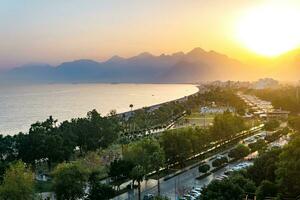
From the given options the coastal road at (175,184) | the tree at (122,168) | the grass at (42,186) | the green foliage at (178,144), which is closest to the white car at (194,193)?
the coastal road at (175,184)

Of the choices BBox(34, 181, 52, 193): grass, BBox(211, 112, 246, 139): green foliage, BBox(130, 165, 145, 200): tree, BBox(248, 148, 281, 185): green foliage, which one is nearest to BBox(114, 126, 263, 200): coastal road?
BBox(130, 165, 145, 200): tree

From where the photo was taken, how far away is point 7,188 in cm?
1460

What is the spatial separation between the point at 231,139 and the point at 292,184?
19594mm

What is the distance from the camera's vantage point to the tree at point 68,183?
53.0ft

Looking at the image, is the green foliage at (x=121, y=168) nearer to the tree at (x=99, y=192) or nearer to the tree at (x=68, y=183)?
the tree at (x=68, y=183)

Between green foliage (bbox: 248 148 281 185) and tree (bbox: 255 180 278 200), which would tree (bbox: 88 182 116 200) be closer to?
green foliage (bbox: 248 148 281 185)

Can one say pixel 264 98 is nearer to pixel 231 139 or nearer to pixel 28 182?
pixel 231 139

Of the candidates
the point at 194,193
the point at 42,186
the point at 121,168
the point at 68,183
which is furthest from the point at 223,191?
the point at 42,186

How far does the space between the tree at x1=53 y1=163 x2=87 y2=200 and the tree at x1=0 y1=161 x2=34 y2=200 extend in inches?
49.1

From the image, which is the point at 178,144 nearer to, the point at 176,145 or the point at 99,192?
the point at 176,145

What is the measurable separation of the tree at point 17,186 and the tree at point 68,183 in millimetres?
1247

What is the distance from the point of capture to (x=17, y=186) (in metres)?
14.7

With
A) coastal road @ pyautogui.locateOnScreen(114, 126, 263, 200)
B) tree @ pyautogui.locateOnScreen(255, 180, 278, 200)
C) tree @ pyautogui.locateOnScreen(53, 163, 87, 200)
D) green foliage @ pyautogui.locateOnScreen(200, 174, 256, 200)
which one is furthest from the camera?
coastal road @ pyautogui.locateOnScreen(114, 126, 263, 200)

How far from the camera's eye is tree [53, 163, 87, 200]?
16141 mm
